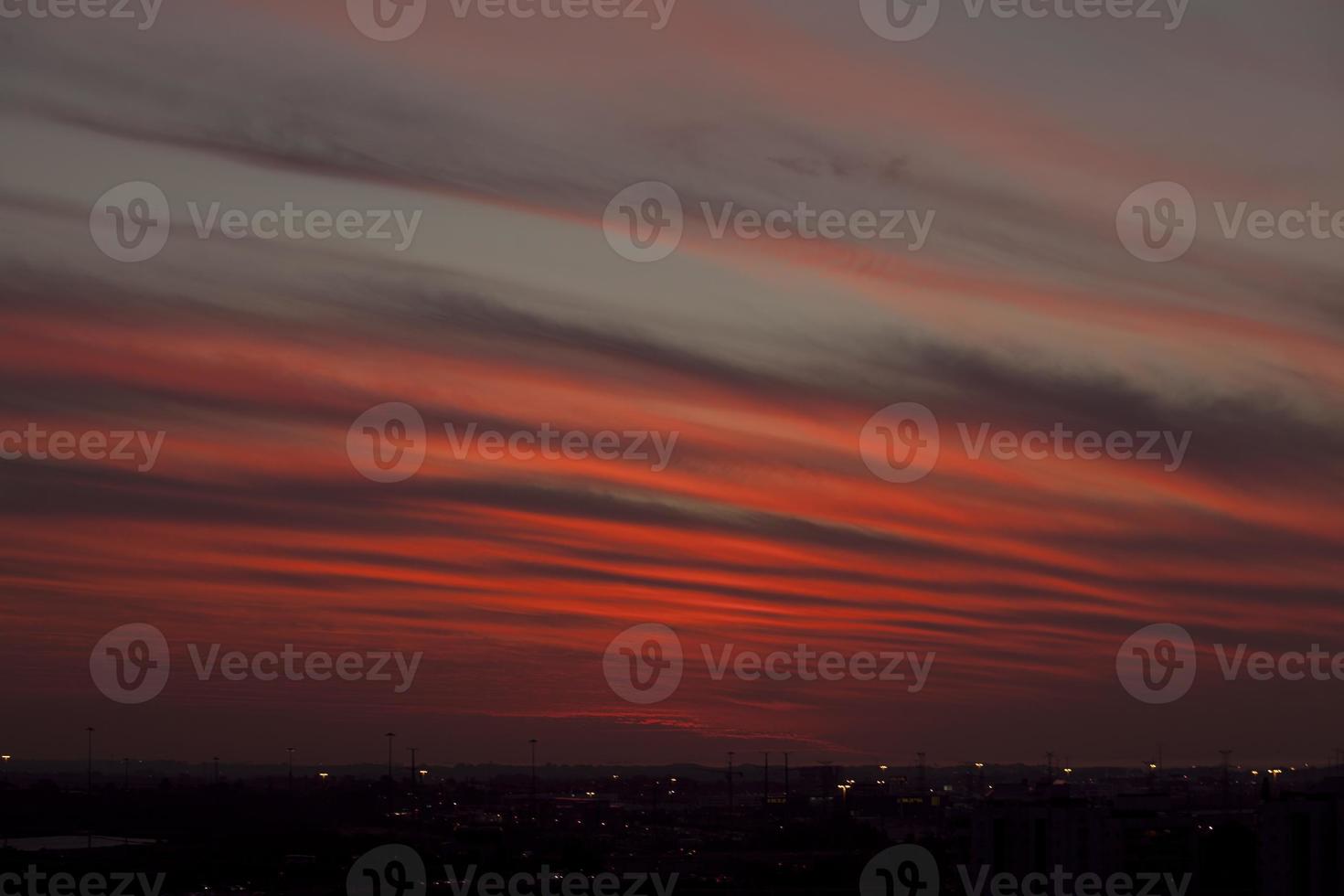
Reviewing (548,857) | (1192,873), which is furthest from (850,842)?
(1192,873)

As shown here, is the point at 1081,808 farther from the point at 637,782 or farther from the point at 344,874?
the point at 637,782

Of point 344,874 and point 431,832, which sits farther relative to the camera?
point 431,832

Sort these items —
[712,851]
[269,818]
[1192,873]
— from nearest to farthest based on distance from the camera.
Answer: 1. [1192,873]
2. [712,851]
3. [269,818]

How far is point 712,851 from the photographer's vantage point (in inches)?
2370

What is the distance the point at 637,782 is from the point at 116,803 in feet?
239

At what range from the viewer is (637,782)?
142000 millimetres

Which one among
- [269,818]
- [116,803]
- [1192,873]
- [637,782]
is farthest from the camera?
[637,782]

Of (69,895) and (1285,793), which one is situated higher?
(1285,793)

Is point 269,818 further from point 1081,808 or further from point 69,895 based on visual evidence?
point 1081,808

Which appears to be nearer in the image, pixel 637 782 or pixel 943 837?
pixel 943 837

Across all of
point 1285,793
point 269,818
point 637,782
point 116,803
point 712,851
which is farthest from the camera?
point 637,782

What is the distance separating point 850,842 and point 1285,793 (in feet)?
80.7

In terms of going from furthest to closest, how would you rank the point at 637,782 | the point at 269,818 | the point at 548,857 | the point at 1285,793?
the point at 637,782, the point at 269,818, the point at 548,857, the point at 1285,793

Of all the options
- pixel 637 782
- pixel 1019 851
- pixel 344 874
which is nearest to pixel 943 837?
pixel 1019 851
